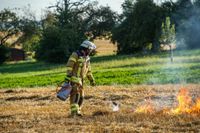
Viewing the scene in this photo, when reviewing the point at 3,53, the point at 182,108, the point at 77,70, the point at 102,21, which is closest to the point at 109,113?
the point at 77,70

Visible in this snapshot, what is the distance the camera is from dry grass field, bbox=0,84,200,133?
10.7m

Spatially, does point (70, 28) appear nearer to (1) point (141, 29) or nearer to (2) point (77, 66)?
(1) point (141, 29)

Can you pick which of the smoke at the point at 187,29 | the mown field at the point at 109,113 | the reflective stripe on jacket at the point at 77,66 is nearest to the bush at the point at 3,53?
the smoke at the point at 187,29

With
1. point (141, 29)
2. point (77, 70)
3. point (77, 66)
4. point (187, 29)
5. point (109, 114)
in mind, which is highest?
point (141, 29)

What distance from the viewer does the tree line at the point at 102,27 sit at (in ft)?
191

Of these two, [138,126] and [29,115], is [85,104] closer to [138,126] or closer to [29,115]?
[29,115]

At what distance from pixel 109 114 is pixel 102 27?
65371mm

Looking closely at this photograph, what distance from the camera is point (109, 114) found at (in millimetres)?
12695

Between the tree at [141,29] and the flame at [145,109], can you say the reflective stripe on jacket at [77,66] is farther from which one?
the tree at [141,29]

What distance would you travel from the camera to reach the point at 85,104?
1544 cm

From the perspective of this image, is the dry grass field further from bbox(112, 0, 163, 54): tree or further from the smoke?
bbox(112, 0, 163, 54): tree

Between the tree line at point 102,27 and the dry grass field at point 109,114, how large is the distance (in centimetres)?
2761

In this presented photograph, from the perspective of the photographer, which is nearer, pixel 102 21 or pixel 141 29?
pixel 141 29

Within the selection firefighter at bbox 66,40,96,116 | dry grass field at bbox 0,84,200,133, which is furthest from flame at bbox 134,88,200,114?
firefighter at bbox 66,40,96,116
